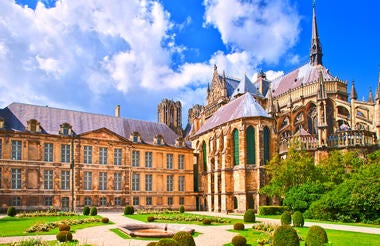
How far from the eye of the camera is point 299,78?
228ft

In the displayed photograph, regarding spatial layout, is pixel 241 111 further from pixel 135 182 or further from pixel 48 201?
pixel 48 201

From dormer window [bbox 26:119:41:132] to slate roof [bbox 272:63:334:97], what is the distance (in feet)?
146

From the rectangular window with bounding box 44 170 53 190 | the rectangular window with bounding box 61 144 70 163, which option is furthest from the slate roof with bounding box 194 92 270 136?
the rectangular window with bounding box 44 170 53 190

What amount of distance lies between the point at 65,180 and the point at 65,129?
639 centimetres

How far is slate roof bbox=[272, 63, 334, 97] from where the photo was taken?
216 feet

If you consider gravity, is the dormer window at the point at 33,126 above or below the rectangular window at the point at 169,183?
above

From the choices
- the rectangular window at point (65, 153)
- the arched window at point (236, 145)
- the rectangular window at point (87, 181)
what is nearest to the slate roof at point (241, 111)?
the arched window at point (236, 145)

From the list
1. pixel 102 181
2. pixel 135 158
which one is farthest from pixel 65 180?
pixel 135 158

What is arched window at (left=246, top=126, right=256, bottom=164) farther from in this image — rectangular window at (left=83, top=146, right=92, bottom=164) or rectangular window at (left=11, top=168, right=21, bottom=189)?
rectangular window at (left=11, top=168, right=21, bottom=189)

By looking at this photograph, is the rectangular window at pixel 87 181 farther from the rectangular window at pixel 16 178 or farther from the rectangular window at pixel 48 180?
the rectangular window at pixel 16 178

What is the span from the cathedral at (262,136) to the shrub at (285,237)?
98.8ft

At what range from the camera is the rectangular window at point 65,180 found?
4509cm

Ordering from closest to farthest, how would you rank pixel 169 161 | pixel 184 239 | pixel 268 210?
pixel 184 239
pixel 268 210
pixel 169 161

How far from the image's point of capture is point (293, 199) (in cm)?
3606
